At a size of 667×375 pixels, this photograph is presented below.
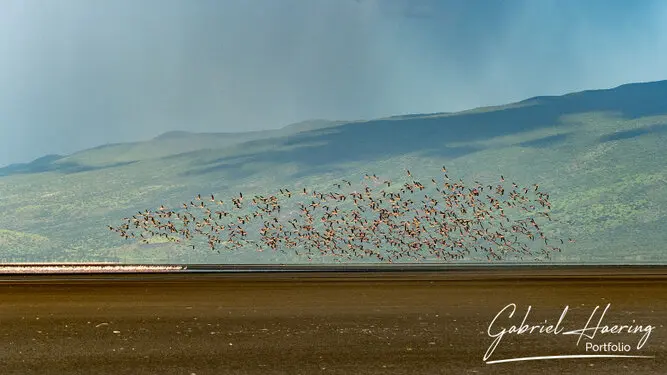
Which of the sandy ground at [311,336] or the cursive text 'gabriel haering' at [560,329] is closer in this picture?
the sandy ground at [311,336]

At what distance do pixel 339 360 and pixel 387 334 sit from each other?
8.11 meters

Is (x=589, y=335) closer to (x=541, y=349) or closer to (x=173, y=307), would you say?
(x=541, y=349)

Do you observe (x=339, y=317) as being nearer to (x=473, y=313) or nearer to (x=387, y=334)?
(x=473, y=313)

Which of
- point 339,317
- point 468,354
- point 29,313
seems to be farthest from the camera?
point 29,313

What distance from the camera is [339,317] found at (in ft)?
161

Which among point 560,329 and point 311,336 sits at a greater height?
point 311,336

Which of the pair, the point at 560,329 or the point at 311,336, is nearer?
the point at 311,336

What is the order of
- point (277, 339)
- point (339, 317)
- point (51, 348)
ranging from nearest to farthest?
point (51, 348) < point (277, 339) < point (339, 317)

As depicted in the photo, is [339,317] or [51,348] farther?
[339,317]

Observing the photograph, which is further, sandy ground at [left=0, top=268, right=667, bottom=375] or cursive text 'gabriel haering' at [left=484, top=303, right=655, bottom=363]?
cursive text 'gabriel haering' at [left=484, top=303, right=655, bottom=363]

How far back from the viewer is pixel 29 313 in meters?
54.5

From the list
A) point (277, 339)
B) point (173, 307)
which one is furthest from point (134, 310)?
point (277, 339)

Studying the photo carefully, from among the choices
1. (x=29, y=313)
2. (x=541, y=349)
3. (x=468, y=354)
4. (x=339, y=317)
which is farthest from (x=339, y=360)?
(x=29, y=313)

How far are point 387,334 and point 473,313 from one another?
38.9ft
